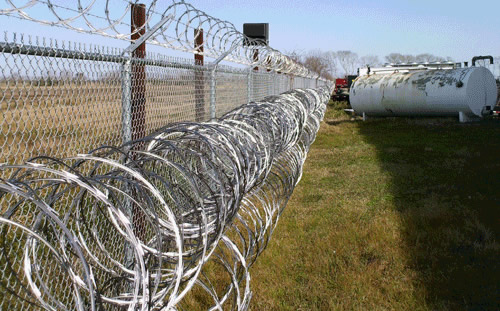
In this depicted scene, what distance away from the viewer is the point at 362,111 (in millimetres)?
19312

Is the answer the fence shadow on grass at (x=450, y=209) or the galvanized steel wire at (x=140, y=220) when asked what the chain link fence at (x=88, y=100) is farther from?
the fence shadow on grass at (x=450, y=209)

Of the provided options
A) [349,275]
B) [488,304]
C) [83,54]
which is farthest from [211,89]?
[488,304]

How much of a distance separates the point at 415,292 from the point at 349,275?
0.65 m

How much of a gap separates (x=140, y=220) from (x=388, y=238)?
310cm

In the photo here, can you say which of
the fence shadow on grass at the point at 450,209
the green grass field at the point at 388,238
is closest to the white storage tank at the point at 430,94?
the fence shadow on grass at the point at 450,209

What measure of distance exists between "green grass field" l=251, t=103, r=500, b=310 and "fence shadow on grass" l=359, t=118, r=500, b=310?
0.05 ft

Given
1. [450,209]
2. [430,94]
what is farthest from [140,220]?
[430,94]

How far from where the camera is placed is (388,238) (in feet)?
20.1

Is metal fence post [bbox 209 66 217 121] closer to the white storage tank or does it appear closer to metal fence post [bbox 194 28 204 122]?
metal fence post [bbox 194 28 204 122]

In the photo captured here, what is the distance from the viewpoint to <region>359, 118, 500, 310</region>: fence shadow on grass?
4.91 metres

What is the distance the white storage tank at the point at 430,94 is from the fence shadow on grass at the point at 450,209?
1971 mm

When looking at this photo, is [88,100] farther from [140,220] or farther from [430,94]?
[430,94]

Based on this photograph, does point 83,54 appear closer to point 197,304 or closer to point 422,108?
point 197,304

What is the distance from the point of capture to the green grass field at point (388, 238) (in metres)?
Result: 4.75
